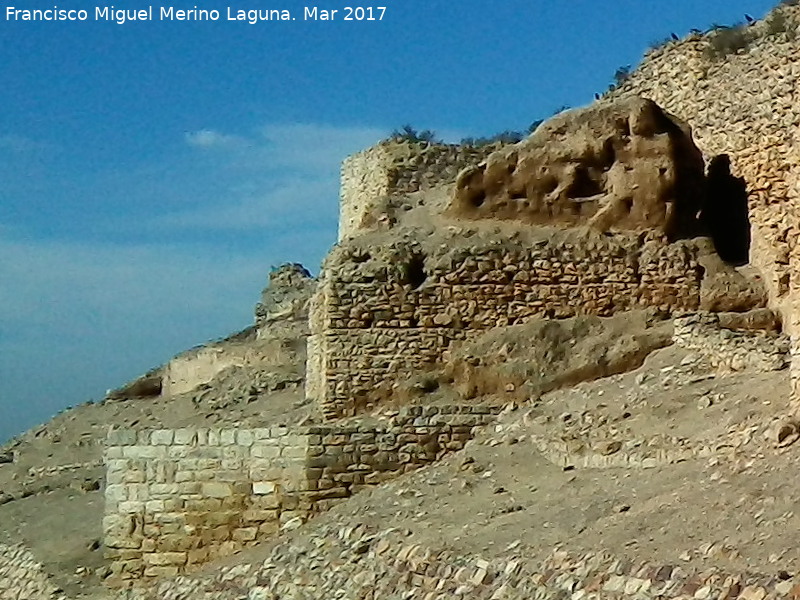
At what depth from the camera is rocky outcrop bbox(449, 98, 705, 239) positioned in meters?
14.5

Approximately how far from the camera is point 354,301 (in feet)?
45.6

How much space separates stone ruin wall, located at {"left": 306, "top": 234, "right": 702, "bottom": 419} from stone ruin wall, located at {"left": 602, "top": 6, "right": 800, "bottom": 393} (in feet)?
3.42

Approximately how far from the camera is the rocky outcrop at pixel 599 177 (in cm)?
1455

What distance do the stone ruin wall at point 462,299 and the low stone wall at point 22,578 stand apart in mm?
3436

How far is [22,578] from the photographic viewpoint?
1412 cm

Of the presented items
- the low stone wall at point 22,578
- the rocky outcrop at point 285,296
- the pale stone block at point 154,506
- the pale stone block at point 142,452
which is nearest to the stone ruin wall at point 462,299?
the pale stone block at point 142,452

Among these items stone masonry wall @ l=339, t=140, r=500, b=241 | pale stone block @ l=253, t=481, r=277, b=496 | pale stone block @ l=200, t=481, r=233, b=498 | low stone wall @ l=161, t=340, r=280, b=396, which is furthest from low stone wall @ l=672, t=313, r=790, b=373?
low stone wall @ l=161, t=340, r=280, b=396

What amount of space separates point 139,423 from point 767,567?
17.7 meters

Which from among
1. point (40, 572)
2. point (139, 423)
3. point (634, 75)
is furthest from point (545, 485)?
point (139, 423)

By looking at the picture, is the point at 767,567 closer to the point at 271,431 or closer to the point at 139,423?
the point at 271,431

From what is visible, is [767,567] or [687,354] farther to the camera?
[687,354]

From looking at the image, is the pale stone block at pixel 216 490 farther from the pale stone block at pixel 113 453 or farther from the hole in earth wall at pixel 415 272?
the hole in earth wall at pixel 415 272

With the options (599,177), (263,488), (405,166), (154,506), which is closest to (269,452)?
(263,488)

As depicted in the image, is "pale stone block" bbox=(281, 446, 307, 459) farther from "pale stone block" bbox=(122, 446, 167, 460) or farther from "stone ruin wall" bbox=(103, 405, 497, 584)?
"pale stone block" bbox=(122, 446, 167, 460)
